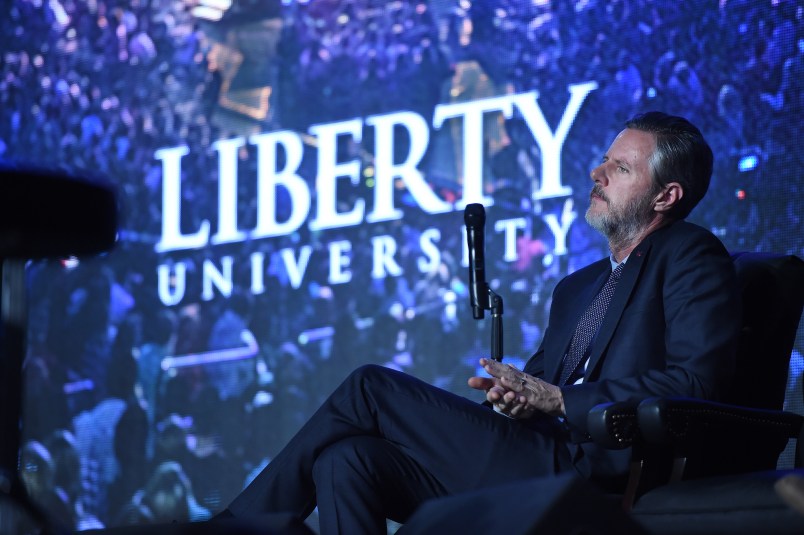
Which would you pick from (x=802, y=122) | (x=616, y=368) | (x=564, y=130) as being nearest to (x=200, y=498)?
(x=564, y=130)

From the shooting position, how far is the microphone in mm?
2814

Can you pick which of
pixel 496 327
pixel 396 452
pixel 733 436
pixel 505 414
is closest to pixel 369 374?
pixel 396 452

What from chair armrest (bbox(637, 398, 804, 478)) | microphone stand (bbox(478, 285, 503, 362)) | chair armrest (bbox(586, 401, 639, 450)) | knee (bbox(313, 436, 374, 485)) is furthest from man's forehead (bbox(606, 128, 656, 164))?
knee (bbox(313, 436, 374, 485))

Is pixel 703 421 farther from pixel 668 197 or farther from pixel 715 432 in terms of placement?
pixel 668 197

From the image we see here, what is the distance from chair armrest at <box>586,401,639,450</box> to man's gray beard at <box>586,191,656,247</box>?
0.81m

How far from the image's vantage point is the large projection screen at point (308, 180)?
142 inches

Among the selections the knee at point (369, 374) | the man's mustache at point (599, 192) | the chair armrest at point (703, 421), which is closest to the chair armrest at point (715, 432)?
the chair armrest at point (703, 421)

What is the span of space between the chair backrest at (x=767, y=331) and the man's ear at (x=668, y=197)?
31 cm

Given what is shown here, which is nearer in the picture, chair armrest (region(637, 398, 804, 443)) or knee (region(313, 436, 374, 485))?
chair armrest (region(637, 398, 804, 443))

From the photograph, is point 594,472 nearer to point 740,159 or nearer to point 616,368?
point 616,368

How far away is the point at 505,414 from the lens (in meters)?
2.46

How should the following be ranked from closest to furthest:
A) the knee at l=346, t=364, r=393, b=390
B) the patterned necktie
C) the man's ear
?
the knee at l=346, t=364, r=393, b=390 → the patterned necktie → the man's ear

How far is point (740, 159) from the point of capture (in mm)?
3457

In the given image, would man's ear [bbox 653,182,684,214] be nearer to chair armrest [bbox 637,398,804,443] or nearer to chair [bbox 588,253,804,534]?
chair [bbox 588,253,804,534]
